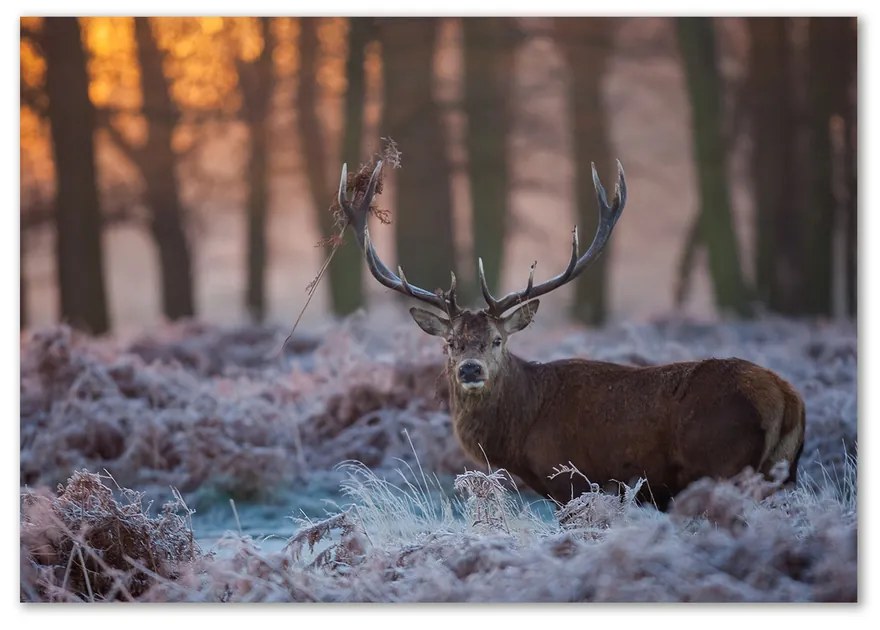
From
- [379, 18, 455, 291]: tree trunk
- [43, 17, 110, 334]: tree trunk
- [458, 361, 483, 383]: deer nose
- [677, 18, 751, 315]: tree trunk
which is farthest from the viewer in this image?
[677, 18, 751, 315]: tree trunk

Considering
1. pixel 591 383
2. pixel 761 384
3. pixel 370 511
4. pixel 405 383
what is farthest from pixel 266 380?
pixel 761 384

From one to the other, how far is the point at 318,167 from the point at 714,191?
5651mm

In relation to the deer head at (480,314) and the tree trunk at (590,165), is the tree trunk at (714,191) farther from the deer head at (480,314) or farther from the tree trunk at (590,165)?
the deer head at (480,314)

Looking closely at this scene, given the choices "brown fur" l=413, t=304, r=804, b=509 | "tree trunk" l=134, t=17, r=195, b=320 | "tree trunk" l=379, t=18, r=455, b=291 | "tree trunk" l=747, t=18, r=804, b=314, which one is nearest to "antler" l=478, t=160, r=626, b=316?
"brown fur" l=413, t=304, r=804, b=509

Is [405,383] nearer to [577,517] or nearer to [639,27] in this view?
[577,517]

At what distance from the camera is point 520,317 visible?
6.30 meters

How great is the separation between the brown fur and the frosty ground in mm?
212

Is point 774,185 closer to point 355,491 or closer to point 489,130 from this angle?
point 489,130

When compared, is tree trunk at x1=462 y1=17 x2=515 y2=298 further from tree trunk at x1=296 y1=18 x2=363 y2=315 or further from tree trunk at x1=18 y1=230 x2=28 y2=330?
tree trunk at x1=18 y1=230 x2=28 y2=330

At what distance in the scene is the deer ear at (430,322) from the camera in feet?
20.7

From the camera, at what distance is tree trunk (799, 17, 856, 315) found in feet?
24.7

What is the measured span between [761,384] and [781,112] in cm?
722

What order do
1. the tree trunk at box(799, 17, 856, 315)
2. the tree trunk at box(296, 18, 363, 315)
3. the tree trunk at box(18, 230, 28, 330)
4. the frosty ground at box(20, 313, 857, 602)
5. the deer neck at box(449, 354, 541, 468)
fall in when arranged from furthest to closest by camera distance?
the tree trunk at box(296, 18, 363, 315)
the tree trunk at box(799, 17, 856, 315)
the tree trunk at box(18, 230, 28, 330)
the deer neck at box(449, 354, 541, 468)
the frosty ground at box(20, 313, 857, 602)

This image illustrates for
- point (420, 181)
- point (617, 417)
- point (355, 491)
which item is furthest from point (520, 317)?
point (420, 181)
